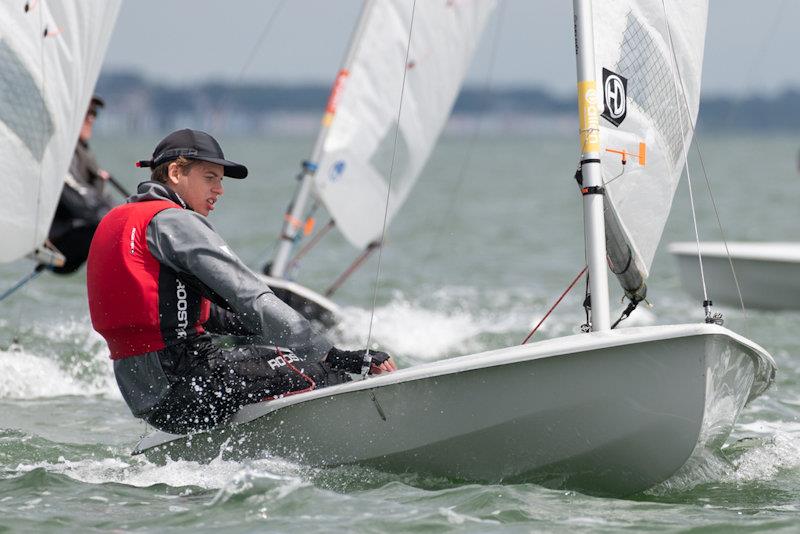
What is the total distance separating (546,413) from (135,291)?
3.61 ft

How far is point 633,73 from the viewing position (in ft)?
12.3

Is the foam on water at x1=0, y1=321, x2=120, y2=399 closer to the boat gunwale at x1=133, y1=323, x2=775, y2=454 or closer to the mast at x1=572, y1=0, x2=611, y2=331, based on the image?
the boat gunwale at x1=133, y1=323, x2=775, y2=454

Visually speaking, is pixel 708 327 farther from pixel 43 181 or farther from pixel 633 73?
pixel 43 181

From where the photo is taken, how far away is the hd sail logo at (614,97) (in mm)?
A: 3633

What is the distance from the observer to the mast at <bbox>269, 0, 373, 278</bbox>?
7.08 m

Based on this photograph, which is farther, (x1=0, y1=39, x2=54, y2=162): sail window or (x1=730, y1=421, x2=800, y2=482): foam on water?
(x1=0, y1=39, x2=54, y2=162): sail window

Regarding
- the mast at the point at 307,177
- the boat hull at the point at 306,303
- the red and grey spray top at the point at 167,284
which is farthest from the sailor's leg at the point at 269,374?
the mast at the point at 307,177

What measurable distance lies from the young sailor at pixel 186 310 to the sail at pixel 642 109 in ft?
2.56

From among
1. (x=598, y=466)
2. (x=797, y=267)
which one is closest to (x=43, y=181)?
(x=598, y=466)

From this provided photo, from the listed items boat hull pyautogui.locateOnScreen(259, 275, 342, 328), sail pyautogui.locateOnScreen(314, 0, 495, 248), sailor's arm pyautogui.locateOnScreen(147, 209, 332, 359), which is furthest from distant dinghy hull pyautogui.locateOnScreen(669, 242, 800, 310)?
sailor's arm pyautogui.locateOnScreen(147, 209, 332, 359)

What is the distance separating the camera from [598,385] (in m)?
3.25

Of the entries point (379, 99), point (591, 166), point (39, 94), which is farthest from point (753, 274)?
point (591, 166)

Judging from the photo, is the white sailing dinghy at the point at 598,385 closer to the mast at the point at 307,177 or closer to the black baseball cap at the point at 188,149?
→ the black baseball cap at the point at 188,149

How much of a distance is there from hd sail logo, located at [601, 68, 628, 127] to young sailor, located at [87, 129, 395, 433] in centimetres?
90
